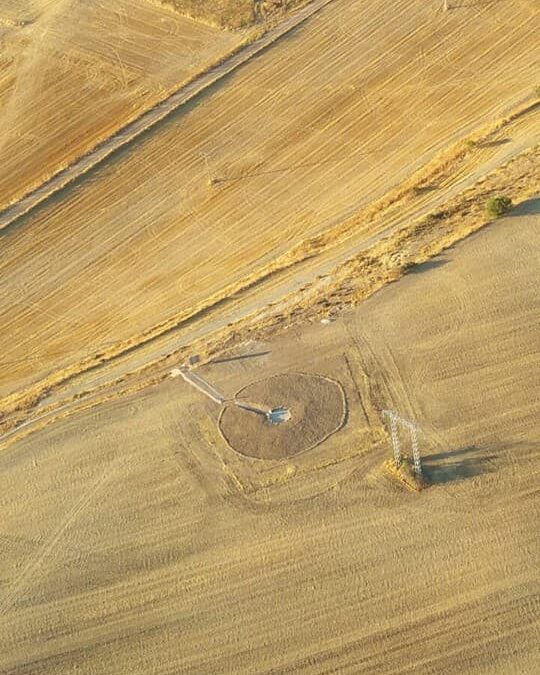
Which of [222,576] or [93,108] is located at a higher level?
[93,108]

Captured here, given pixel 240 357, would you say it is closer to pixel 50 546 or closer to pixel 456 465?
pixel 456 465

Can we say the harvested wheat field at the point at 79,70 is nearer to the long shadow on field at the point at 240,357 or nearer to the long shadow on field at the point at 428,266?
the long shadow on field at the point at 240,357

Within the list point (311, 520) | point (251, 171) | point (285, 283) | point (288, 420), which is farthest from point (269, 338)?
point (251, 171)

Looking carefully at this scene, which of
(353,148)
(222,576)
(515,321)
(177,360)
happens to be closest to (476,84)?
(353,148)

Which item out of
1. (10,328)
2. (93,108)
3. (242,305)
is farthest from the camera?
(93,108)

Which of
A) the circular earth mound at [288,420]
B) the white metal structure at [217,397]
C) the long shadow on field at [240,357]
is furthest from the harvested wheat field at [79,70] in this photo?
the circular earth mound at [288,420]

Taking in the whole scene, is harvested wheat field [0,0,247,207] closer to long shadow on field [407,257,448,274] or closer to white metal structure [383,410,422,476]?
long shadow on field [407,257,448,274]

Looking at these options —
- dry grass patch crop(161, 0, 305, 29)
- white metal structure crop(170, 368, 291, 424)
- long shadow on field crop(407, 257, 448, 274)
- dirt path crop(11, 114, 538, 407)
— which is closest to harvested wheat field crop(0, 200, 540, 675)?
white metal structure crop(170, 368, 291, 424)

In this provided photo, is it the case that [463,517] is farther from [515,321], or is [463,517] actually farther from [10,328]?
[10,328]
